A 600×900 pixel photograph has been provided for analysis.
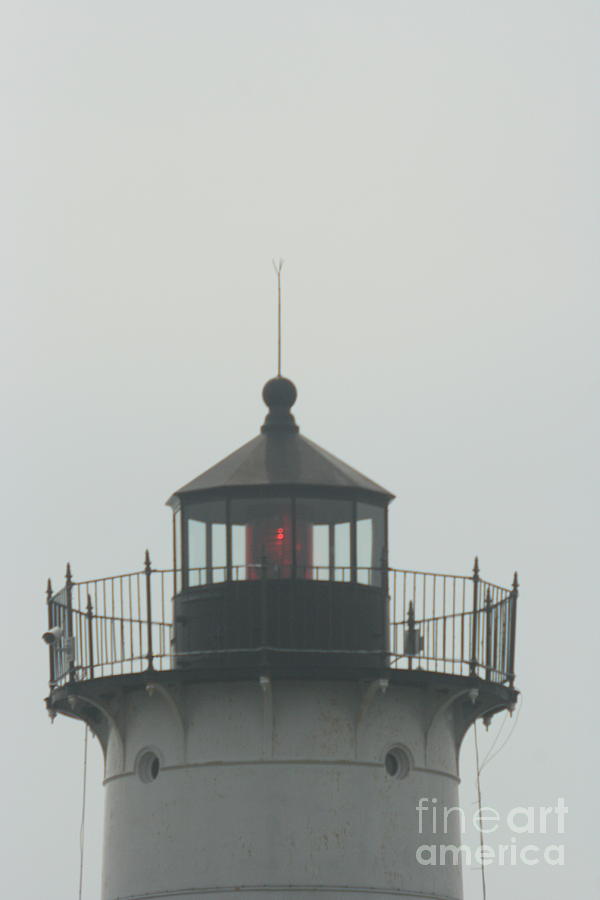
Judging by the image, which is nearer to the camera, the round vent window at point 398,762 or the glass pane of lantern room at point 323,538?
the glass pane of lantern room at point 323,538

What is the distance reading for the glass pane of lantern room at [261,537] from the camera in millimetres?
27516

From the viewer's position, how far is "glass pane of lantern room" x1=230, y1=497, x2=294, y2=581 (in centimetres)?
2752

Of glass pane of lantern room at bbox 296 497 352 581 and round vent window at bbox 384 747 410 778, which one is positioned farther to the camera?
round vent window at bbox 384 747 410 778

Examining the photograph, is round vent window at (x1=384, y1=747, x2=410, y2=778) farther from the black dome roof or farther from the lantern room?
the black dome roof

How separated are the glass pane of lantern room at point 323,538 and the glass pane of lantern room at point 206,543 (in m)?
0.91

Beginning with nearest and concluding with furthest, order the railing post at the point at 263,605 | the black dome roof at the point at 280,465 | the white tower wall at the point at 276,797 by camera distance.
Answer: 1. the railing post at the point at 263,605
2. the white tower wall at the point at 276,797
3. the black dome roof at the point at 280,465

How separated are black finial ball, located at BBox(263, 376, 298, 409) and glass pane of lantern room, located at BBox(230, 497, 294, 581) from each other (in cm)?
181

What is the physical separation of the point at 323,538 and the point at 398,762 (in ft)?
9.69

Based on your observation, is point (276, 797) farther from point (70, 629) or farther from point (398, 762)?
point (70, 629)

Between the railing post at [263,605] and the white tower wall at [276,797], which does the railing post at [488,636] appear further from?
the railing post at [263,605]

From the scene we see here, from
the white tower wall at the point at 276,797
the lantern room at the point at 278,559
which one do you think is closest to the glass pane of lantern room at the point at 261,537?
the lantern room at the point at 278,559

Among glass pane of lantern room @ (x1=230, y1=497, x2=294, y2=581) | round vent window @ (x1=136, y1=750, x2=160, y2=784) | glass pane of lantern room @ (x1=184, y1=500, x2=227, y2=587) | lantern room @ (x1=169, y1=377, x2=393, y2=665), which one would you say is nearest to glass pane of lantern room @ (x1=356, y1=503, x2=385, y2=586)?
lantern room @ (x1=169, y1=377, x2=393, y2=665)

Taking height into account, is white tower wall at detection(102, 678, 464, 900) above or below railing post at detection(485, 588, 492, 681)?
below

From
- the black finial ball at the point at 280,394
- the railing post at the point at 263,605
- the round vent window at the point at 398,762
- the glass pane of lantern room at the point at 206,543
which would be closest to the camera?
the railing post at the point at 263,605
